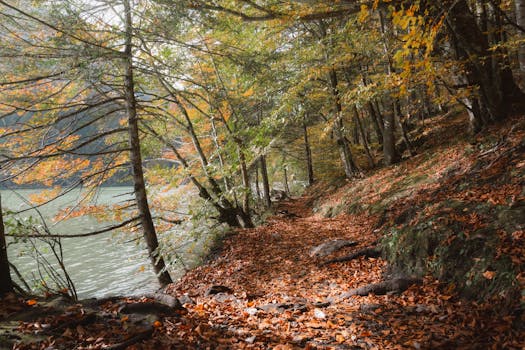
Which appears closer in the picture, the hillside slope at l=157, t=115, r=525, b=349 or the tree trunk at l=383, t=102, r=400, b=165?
the hillside slope at l=157, t=115, r=525, b=349

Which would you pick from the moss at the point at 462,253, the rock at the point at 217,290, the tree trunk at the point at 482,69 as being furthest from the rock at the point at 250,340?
the tree trunk at the point at 482,69

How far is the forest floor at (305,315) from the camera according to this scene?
3.04 meters

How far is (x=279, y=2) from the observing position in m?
6.88

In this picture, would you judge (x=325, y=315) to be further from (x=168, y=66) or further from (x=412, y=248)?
(x=168, y=66)

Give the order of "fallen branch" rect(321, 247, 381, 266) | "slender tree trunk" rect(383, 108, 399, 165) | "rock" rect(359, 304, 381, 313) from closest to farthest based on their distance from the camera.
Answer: "rock" rect(359, 304, 381, 313) → "fallen branch" rect(321, 247, 381, 266) → "slender tree trunk" rect(383, 108, 399, 165)

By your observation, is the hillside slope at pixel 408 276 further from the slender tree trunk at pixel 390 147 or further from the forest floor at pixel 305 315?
the slender tree trunk at pixel 390 147

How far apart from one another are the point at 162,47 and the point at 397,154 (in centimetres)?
1056

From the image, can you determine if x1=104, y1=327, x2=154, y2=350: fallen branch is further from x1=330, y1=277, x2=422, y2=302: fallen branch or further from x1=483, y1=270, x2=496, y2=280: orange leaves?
x1=483, y1=270, x2=496, y2=280: orange leaves

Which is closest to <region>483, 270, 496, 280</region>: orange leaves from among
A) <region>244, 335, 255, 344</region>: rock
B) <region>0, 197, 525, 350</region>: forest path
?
<region>0, 197, 525, 350</region>: forest path

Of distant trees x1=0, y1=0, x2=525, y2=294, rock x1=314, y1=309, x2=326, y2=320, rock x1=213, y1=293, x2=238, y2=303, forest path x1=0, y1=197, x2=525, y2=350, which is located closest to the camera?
forest path x1=0, y1=197, x2=525, y2=350

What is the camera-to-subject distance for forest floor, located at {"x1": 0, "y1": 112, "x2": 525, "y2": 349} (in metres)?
3.04

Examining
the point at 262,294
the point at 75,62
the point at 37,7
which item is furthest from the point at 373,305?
the point at 37,7

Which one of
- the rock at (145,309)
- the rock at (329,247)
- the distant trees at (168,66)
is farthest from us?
the rock at (329,247)

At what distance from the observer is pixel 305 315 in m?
4.17
